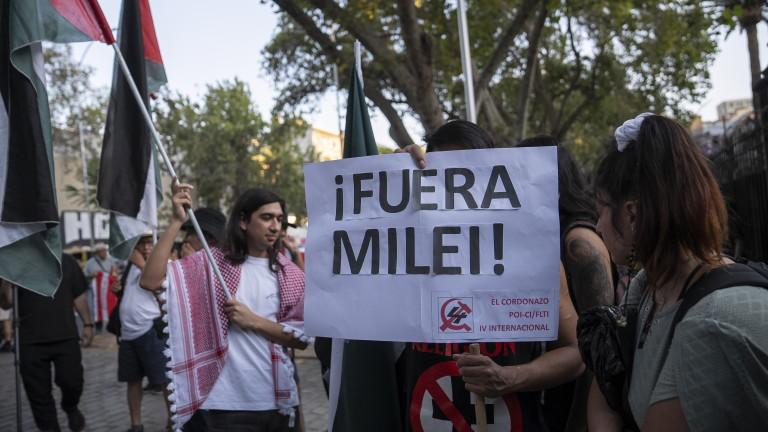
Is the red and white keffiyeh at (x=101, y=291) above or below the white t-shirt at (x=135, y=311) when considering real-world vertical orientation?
below

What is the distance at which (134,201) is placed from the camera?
3742 millimetres

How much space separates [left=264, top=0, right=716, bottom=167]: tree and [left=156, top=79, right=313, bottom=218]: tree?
51.6 ft

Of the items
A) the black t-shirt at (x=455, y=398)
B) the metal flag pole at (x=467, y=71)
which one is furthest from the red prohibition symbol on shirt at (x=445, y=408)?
the metal flag pole at (x=467, y=71)

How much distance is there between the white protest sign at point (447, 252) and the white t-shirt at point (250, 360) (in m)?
1.22

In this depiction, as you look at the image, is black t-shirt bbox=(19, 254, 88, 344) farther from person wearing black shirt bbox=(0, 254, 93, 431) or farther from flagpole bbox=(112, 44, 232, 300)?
flagpole bbox=(112, 44, 232, 300)

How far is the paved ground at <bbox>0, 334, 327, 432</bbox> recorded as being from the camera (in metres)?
6.96

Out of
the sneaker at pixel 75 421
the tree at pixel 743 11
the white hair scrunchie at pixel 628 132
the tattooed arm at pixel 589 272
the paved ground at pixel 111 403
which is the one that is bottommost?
the paved ground at pixel 111 403

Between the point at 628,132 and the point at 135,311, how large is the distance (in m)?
5.59

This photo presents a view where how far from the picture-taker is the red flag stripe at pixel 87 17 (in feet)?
10.3

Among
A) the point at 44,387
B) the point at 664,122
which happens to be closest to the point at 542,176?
the point at 664,122

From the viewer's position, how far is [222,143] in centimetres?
3406

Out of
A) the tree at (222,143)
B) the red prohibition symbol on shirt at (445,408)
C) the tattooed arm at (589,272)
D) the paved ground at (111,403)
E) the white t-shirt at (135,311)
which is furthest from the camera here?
the tree at (222,143)

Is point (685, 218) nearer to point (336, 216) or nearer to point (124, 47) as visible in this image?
point (336, 216)

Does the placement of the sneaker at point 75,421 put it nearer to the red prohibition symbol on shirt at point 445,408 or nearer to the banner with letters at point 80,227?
the red prohibition symbol on shirt at point 445,408
